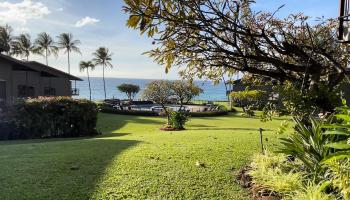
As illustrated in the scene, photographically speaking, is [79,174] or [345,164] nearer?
[345,164]

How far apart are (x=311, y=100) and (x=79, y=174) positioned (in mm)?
3371

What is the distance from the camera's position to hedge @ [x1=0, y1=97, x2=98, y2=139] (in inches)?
607

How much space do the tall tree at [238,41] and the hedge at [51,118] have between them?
10895mm

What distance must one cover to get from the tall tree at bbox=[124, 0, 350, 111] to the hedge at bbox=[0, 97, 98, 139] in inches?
429

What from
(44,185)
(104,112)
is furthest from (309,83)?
(104,112)

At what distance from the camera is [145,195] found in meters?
4.52

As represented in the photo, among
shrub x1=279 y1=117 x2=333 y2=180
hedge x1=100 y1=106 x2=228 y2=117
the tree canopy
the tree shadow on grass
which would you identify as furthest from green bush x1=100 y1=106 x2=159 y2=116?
shrub x1=279 y1=117 x2=333 y2=180

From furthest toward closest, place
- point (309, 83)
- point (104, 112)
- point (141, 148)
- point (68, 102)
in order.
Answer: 1. point (104, 112)
2. point (68, 102)
3. point (141, 148)
4. point (309, 83)

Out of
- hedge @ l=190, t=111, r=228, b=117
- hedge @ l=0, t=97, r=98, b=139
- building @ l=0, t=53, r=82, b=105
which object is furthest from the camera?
hedge @ l=190, t=111, r=228, b=117

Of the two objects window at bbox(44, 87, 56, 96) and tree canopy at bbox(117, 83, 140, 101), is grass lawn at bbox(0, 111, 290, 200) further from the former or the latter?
tree canopy at bbox(117, 83, 140, 101)

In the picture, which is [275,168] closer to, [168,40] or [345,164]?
[345,164]

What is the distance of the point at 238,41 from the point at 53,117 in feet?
39.2

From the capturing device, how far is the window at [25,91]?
32.8 metres

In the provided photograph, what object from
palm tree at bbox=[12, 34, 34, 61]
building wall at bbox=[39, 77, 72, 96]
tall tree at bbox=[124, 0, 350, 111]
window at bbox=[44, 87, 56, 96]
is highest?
palm tree at bbox=[12, 34, 34, 61]
